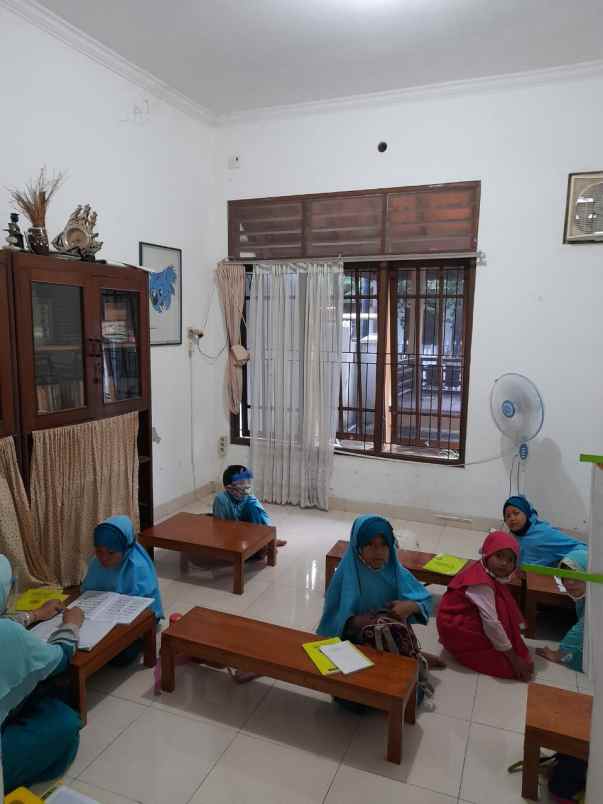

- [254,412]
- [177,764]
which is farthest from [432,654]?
[254,412]

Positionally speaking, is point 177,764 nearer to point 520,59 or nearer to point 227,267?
point 227,267

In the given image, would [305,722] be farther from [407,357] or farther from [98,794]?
[407,357]

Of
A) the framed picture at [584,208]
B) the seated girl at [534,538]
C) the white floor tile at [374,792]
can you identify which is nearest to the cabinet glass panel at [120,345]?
the white floor tile at [374,792]

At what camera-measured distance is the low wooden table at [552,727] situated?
186 cm

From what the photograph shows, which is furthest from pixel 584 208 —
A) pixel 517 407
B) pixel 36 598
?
pixel 36 598

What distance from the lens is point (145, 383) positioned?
12.4ft

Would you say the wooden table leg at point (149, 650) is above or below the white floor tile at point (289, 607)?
above

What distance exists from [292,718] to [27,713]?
1039 millimetres

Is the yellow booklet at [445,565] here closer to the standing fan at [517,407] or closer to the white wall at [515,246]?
the standing fan at [517,407]

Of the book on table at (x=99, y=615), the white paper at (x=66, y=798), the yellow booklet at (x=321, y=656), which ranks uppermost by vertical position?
the book on table at (x=99, y=615)

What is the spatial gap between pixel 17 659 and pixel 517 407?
3423 mm

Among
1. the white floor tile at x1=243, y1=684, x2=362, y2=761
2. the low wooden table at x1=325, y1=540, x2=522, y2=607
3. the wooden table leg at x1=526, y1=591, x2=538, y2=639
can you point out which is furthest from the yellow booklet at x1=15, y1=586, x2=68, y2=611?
the wooden table leg at x1=526, y1=591, x2=538, y2=639

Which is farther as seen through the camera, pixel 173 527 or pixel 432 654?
pixel 173 527

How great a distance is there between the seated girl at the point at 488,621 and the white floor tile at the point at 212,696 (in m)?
0.93
